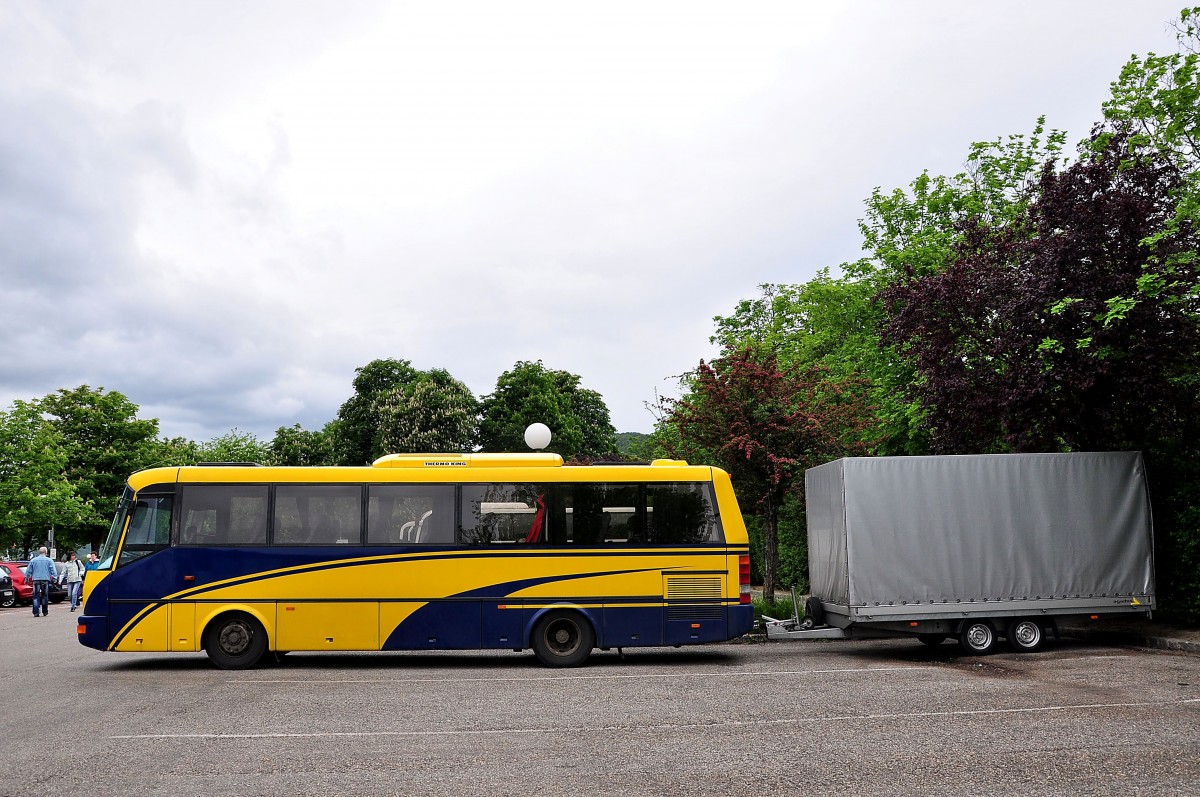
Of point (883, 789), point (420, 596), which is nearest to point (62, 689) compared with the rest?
point (420, 596)

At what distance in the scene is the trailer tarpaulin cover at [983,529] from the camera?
48.8 ft

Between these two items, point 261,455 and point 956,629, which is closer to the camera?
point 956,629

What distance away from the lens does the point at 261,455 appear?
83.9 m

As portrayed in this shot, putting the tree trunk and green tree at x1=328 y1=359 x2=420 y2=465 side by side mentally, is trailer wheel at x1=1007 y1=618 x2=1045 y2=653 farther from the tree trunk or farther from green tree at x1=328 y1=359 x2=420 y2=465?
green tree at x1=328 y1=359 x2=420 y2=465

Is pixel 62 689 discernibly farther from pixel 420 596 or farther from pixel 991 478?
pixel 991 478

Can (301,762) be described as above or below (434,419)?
below

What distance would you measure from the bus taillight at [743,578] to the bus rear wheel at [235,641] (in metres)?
6.81

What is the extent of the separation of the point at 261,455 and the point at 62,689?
74.7 metres

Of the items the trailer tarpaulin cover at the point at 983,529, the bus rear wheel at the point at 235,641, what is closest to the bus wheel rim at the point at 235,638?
the bus rear wheel at the point at 235,641

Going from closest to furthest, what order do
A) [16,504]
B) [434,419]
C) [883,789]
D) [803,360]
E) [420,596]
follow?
[883,789] → [420,596] → [803,360] → [16,504] → [434,419]

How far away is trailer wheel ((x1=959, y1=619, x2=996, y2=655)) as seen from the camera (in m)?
14.9

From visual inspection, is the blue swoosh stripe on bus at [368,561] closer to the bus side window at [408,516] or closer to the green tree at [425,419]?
the bus side window at [408,516]

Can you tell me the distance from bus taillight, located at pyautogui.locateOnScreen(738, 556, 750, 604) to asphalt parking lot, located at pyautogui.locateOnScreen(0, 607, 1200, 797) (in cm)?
102

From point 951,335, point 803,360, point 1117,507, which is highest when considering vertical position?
point 803,360
